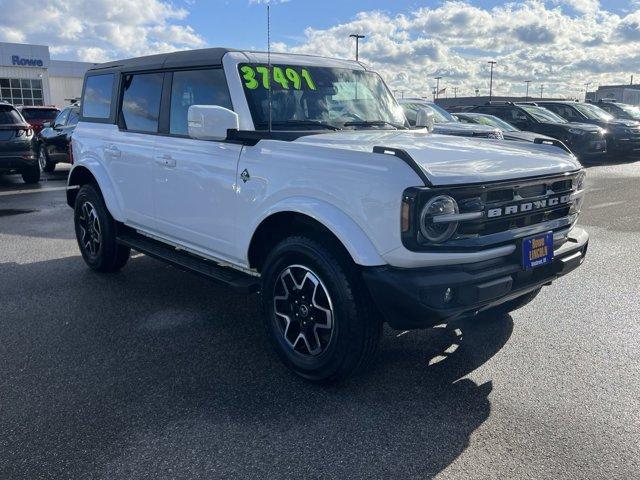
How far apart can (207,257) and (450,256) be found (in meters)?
2.03

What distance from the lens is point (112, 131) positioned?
5.23 meters

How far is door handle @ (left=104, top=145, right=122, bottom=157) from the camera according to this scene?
5.07 meters

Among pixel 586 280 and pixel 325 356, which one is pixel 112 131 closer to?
pixel 325 356

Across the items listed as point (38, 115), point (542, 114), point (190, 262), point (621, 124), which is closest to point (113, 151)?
point (190, 262)

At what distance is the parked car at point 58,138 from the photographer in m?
13.7

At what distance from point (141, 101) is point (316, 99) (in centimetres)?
168

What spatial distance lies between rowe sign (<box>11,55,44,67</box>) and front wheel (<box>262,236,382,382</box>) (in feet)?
150

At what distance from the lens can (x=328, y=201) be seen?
10.4ft

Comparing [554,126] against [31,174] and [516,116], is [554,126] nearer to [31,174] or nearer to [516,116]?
[516,116]

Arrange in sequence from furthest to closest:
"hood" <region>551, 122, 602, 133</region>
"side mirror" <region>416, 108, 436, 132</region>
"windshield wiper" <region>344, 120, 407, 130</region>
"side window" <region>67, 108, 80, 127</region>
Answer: "hood" <region>551, 122, 602, 133</region> < "side window" <region>67, 108, 80, 127</region> < "side mirror" <region>416, 108, 436, 132</region> < "windshield wiper" <region>344, 120, 407, 130</region>

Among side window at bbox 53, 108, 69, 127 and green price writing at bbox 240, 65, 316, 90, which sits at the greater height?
green price writing at bbox 240, 65, 316, 90

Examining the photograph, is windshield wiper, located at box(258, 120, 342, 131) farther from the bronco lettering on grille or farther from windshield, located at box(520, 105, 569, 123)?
windshield, located at box(520, 105, 569, 123)

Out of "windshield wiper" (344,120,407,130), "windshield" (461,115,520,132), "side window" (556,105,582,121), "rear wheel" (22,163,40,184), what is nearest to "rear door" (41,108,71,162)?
"rear wheel" (22,163,40,184)

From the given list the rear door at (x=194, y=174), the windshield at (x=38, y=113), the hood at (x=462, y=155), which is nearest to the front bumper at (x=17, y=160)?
the windshield at (x=38, y=113)
